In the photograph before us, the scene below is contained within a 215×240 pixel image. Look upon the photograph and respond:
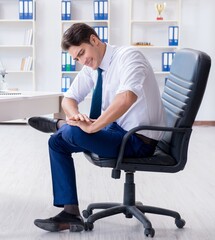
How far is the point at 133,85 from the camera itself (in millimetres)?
2506

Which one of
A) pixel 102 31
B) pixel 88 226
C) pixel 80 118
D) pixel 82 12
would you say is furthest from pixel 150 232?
pixel 82 12

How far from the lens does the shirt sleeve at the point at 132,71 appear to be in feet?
8.24

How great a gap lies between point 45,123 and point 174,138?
2.34 feet

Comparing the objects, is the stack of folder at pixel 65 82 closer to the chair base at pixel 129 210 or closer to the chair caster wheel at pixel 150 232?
the chair base at pixel 129 210

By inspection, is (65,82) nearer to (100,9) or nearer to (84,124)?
(100,9)

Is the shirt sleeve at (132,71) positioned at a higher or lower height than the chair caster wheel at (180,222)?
higher

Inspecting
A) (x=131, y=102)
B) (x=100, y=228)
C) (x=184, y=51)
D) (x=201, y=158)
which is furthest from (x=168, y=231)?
(x=201, y=158)

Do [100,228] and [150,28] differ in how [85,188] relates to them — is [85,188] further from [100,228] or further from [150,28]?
[150,28]

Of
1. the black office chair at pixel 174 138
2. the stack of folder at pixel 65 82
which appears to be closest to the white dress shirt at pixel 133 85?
the black office chair at pixel 174 138

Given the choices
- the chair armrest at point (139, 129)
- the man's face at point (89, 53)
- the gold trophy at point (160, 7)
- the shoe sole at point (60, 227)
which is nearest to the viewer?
the chair armrest at point (139, 129)

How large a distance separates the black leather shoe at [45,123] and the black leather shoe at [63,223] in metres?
0.46

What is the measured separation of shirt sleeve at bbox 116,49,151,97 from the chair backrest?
215 mm

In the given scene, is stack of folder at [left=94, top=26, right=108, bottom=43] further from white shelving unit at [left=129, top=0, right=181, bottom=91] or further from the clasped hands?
the clasped hands

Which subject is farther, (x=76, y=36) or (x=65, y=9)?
(x=65, y=9)
